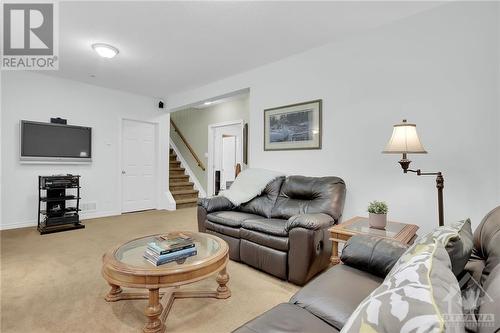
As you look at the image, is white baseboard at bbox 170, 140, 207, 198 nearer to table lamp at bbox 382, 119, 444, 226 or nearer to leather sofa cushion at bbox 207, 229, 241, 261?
leather sofa cushion at bbox 207, 229, 241, 261

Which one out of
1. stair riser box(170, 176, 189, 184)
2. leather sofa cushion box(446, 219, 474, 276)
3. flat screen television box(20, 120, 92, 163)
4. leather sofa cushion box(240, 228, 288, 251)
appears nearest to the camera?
leather sofa cushion box(446, 219, 474, 276)

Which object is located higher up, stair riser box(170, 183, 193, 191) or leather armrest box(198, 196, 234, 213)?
leather armrest box(198, 196, 234, 213)

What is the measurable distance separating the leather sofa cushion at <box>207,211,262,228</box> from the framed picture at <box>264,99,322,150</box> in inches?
43.8

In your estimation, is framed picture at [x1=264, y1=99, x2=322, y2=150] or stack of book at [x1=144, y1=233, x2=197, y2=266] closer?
stack of book at [x1=144, y1=233, x2=197, y2=266]

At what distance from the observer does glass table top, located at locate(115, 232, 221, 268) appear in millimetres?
1684

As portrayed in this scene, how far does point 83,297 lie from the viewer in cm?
201

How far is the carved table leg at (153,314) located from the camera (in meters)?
1.58

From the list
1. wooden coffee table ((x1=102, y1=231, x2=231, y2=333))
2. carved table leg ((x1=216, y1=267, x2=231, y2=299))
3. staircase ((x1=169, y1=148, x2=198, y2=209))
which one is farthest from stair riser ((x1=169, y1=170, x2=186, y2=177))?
carved table leg ((x1=216, y1=267, x2=231, y2=299))

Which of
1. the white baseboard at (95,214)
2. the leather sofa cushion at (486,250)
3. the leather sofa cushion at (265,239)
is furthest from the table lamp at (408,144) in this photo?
the white baseboard at (95,214)

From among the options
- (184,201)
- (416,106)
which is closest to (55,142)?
(184,201)

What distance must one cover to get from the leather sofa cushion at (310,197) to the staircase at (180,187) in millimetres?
3559

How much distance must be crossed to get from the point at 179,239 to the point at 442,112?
252 cm

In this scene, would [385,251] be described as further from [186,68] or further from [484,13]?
[186,68]

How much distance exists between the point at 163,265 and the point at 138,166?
430 cm
